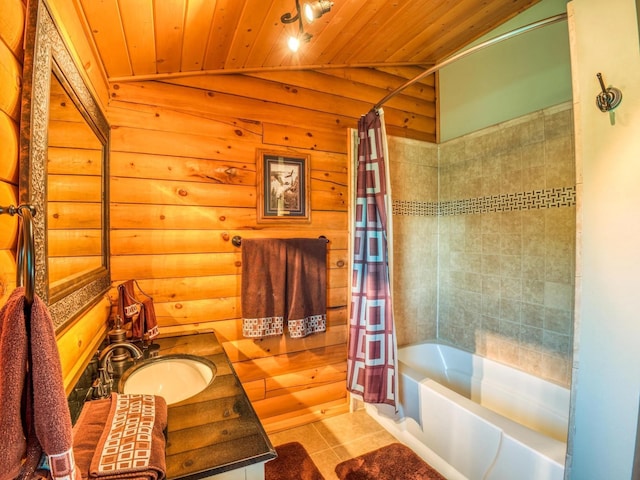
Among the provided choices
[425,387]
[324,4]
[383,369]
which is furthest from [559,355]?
[324,4]

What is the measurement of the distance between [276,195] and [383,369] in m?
1.29

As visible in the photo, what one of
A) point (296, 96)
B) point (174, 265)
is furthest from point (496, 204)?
point (174, 265)

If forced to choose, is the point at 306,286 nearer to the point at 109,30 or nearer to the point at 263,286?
the point at 263,286

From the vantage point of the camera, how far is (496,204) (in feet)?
7.47

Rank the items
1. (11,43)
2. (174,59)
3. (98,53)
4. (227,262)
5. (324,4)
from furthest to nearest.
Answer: (227,262) < (174,59) < (98,53) < (324,4) < (11,43)

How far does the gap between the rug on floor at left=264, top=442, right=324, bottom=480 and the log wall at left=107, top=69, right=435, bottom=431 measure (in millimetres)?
250

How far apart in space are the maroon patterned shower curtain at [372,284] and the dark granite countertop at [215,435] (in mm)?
1038

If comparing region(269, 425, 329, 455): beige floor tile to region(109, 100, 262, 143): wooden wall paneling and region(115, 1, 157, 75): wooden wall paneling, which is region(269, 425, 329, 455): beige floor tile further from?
region(115, 1, 157, 75): wooden wall paneling

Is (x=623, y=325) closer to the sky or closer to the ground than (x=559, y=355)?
closer to the sky

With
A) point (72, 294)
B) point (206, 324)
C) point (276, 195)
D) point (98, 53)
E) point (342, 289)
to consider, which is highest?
point (98, 53)

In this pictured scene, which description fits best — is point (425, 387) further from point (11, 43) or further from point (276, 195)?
point (11, 43)

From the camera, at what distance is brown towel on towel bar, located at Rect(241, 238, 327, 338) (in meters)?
1.97

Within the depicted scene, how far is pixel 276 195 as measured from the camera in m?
2.10

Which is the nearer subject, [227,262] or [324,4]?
[324,4]
